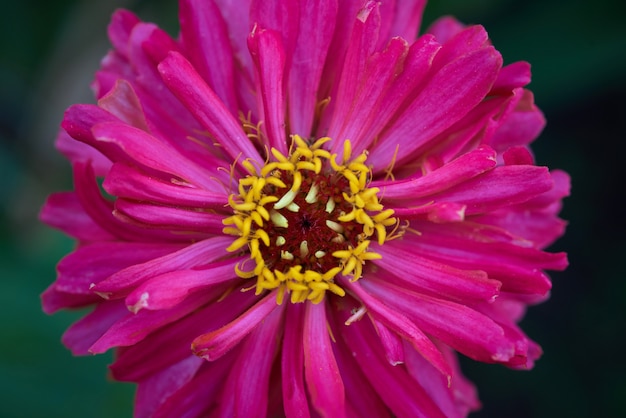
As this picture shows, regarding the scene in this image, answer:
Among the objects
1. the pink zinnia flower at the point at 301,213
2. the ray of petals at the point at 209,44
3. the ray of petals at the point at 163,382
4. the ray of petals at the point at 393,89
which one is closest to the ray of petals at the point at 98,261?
the pink zinnia flower at the point at 301,213

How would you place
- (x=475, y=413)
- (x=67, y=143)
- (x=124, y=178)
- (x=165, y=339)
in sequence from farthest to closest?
(x=475, y=413)
(x=67, y=143)
(x=165, y=339)
(x=124, y=178)

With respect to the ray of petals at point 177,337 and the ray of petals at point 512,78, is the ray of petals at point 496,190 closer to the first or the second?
the ray of petals at point 512,78

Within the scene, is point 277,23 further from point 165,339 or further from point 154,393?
point 154,393

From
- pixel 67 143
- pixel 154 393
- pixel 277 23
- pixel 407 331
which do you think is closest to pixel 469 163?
pixel 407 331

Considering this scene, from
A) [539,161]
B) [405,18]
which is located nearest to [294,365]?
[405,18]

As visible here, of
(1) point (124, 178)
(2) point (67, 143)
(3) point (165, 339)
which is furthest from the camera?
(2) point (67, 143)

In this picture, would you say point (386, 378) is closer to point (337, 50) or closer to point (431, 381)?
point (431, 381)
